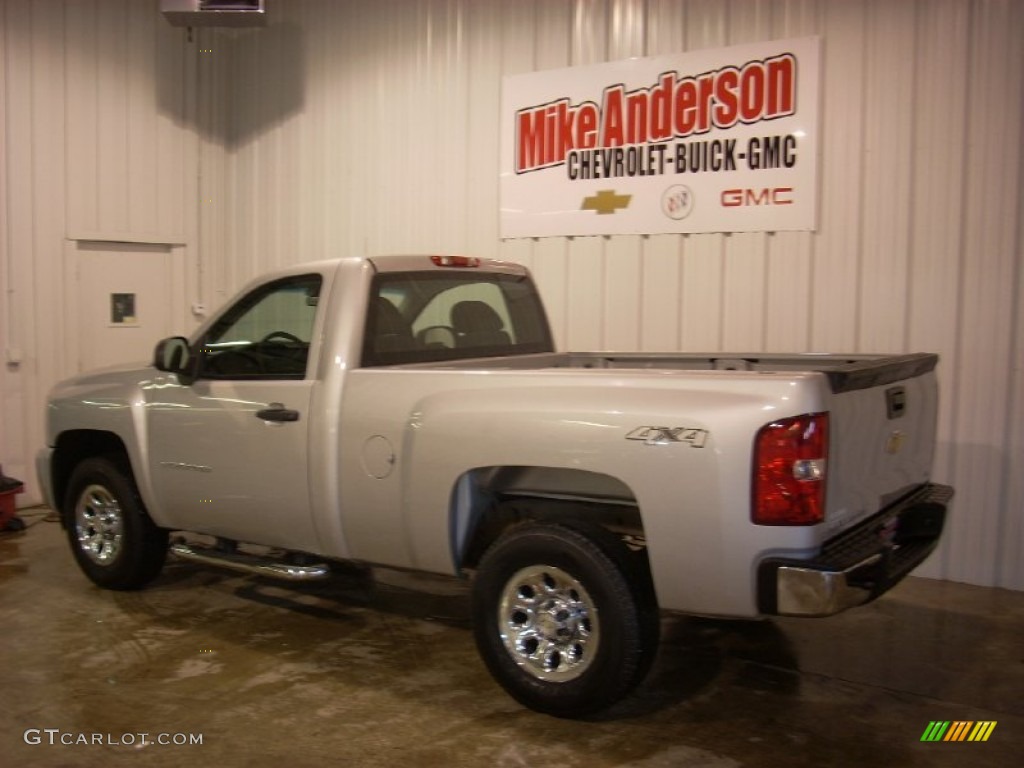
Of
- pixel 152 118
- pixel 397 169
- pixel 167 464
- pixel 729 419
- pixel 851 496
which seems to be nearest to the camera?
pixel 729 419

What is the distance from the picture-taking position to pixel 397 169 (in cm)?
895

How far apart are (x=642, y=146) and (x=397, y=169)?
8.37 ft

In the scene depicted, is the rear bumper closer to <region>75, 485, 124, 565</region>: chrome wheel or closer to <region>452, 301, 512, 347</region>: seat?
<region>452, 301, 512, 347</region>: seat

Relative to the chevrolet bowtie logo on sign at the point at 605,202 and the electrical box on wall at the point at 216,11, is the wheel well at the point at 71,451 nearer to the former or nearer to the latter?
the chevrolet bowtie logo on sign at the point at 605,202

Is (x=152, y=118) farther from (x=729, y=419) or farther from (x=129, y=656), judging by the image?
(x=729, y=419)

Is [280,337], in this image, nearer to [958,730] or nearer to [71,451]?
[71,451]

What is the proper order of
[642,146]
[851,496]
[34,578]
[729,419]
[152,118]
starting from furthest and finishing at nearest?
1. [152,118]
2. [642,146]
3. [34,578]
4. [851,496]
5. [729,419]

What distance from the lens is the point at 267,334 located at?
5172 mm

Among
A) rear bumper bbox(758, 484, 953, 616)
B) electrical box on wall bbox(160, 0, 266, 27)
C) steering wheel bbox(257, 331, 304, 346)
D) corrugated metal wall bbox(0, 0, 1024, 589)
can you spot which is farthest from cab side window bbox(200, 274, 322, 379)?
electrical box on wall bbox(160, 0, 266, 27)

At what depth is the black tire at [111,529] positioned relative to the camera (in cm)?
577

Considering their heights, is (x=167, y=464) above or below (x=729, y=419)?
below

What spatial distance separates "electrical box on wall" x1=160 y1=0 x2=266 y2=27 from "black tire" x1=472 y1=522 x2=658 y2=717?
656cm

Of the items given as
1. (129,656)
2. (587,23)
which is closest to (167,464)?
(129,656)

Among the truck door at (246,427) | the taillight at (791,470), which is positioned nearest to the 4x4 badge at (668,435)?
the taillight at (791,470)
